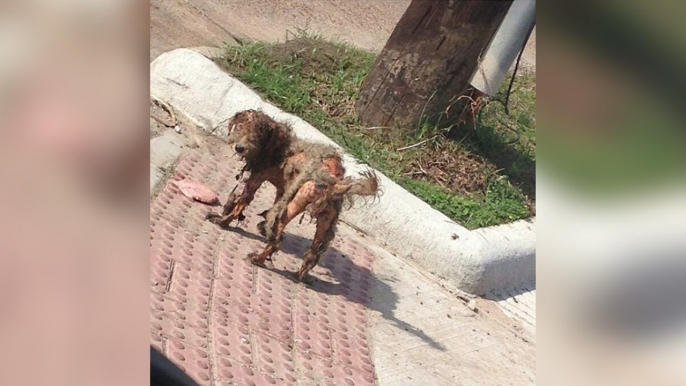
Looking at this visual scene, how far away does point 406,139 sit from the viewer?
5.93 metres

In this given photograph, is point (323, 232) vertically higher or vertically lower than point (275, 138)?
lower

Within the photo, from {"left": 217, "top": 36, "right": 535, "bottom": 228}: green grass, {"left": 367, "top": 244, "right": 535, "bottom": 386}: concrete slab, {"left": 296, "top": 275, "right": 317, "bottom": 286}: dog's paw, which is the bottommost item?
{"left": 296, "top": 275, "right": 317, "bottom": 286}: dog's paw

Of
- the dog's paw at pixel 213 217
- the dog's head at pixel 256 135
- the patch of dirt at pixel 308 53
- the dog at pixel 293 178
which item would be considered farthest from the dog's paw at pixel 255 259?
the patch of dirt at pixel 308 53

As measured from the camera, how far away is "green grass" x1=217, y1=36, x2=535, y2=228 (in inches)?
219

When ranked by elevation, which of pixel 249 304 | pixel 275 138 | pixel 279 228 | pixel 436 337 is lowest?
pixel 249 304

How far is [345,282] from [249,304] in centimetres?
70

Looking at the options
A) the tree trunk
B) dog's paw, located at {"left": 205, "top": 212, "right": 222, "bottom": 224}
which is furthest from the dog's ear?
the tree trunk

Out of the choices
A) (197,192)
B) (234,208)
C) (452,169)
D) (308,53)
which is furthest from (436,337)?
(308,53)

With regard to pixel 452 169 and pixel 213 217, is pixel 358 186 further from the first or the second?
pixel 452 169

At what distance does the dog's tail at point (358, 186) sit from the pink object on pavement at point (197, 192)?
1.16 metres

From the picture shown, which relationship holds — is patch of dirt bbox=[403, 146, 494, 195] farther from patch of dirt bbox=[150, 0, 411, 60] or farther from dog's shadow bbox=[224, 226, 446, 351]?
patch of dirt bbox=[150, 0, 411, 60]

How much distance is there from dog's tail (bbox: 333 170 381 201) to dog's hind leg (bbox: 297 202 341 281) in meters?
0.08
